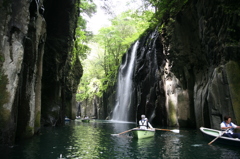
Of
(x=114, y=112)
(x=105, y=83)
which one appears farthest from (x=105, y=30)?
(x=114, y=112)

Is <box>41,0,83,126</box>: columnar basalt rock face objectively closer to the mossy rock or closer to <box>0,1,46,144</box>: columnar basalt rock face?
<box>0,1,46,144</box>: columnar basalt rock face

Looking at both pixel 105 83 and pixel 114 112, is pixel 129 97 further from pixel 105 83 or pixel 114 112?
pixel 105 83

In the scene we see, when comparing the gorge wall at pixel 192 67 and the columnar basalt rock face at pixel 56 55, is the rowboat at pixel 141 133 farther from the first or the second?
the columnar basalt rock face at pixel 56 55

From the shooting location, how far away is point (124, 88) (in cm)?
3378

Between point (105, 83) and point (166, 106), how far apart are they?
24.6 meters

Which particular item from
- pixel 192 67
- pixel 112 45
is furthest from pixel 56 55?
pixel 112 45

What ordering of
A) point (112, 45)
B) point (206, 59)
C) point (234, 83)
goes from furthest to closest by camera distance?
point (112, 45)
point (206, 59)
point (234, 83)

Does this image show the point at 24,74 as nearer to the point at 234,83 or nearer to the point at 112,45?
the point at 234,83

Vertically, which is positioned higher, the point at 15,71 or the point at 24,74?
the point at 24,74

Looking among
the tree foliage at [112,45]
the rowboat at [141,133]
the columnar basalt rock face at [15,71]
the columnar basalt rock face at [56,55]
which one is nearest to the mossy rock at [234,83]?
the rowboat at [141,133]

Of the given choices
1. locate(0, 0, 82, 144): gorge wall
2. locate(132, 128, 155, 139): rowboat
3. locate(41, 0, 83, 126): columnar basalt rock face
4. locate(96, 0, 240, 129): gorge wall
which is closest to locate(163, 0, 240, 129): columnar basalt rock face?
locate(96, 0, 240, 129): gorge wall

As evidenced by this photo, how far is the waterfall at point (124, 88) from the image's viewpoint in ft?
103

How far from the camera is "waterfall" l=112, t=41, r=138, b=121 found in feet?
103

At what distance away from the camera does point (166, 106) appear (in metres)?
21.0
